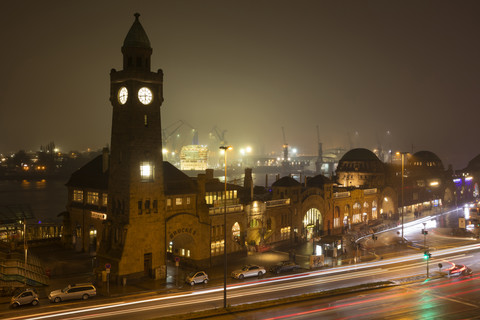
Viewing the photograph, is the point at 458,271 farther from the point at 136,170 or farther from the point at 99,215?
the point at 99,215

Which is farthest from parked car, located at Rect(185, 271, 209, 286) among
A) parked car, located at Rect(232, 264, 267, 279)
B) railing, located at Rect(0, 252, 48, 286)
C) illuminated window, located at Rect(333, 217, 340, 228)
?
illuminated window, located at Rect(333, 217, 340, 228)

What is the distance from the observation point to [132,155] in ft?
151

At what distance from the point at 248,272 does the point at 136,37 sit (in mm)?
28826

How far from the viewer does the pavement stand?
140 ft

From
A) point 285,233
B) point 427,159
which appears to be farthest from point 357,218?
point 427,159

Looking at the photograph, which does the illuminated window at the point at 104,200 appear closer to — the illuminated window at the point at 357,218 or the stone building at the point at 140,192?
the stone building at the point at 140,192

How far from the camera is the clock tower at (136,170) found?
4575 centimetres

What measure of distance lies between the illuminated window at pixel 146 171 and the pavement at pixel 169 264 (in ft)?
36.2

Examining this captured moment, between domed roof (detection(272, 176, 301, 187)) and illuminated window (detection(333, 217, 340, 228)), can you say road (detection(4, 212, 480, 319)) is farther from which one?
illuminated window (detection(333, 217, 340, 228))

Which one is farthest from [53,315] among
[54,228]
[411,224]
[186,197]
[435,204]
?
[435,204]

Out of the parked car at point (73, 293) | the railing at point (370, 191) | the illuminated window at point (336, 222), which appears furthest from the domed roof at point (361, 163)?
the parked car at point (73, 293)

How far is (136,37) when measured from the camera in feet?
154

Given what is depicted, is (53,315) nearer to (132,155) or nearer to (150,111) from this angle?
(132,155)

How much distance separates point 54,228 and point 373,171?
246 ft
